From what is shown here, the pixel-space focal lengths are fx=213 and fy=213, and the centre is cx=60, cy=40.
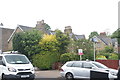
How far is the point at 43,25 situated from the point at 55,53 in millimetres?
16778

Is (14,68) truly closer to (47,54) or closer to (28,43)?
(47,54)

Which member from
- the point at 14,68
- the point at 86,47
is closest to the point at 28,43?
the point at 86,47

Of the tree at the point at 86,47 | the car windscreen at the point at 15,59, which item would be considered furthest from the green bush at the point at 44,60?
the car windscreen at the point at 15,59

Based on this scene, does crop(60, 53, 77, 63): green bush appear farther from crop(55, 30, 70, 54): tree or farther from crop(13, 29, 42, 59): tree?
crop(13, 29, 42, 59): tree

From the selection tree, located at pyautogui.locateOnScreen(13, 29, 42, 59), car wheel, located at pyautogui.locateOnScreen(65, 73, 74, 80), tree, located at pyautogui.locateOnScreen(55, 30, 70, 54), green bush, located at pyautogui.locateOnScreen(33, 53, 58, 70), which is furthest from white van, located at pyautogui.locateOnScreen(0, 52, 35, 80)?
tree, located at pyautogui.locateOnScreen(55, 30, 70, 54)

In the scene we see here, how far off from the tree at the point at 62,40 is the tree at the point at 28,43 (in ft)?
9.81

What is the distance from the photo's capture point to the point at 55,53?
2830cm

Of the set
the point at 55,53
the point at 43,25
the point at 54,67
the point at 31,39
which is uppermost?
the point at 43,25

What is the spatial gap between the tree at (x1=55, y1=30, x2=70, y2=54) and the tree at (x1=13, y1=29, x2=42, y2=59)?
2.99 metres

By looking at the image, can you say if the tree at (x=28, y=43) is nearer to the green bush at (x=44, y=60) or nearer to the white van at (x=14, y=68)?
the green bush at (x=44, y=60)

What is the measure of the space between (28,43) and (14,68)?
1790 cm

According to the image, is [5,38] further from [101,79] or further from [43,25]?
[101,79]

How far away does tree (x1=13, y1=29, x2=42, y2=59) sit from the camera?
28.8 m

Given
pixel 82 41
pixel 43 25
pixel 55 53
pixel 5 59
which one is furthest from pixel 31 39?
pixel 5 59
